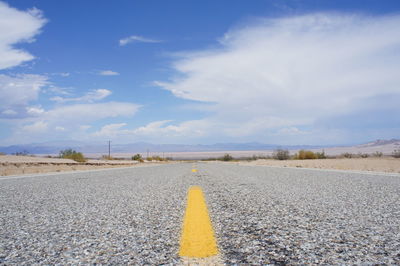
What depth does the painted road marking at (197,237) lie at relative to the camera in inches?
44.7

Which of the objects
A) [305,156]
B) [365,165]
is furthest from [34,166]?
[305,156]

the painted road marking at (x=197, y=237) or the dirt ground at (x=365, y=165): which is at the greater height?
the painted road marking at (x=197, y=237)

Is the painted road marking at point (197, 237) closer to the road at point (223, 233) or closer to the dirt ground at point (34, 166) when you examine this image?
the road at point (223, 233)

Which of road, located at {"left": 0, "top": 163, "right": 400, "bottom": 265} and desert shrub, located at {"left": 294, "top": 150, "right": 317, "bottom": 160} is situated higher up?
road, located at {"left": 0, "top": 163, "right": 400, "bottom": 265}

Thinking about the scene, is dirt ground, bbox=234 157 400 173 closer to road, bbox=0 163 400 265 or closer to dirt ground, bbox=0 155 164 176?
road, bbox=0 163 400 265

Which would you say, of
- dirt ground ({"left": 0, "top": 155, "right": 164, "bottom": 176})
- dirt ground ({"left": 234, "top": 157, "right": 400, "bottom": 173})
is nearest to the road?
dirt ground ({"left": 0, "top": 155, "right": 164, "bottom": 176})

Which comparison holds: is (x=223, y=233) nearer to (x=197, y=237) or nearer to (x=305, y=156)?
(x=197, y=237)

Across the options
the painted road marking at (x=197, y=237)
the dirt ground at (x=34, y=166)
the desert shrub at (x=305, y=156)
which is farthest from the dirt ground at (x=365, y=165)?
the desert shrub at (x=305, y=156)

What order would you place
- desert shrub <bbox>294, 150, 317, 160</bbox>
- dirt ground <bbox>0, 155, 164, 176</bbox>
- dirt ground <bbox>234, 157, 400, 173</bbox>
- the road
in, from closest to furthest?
1. the road
2. dirt ground <bbox>0, 155, 164, 176</bbox>
3. dirt ground <bbox>234, 157, 400, 173</bbox>
4. desert shrub <bbox>294, 150, 317, 160</bbox>

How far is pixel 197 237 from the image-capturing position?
134 cm

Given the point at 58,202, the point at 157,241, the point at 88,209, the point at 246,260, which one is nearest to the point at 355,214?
the point at 246,260

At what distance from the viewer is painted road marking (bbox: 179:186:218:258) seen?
3.73ft

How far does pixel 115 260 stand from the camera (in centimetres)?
108

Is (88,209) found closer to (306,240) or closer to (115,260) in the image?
(115,260)
